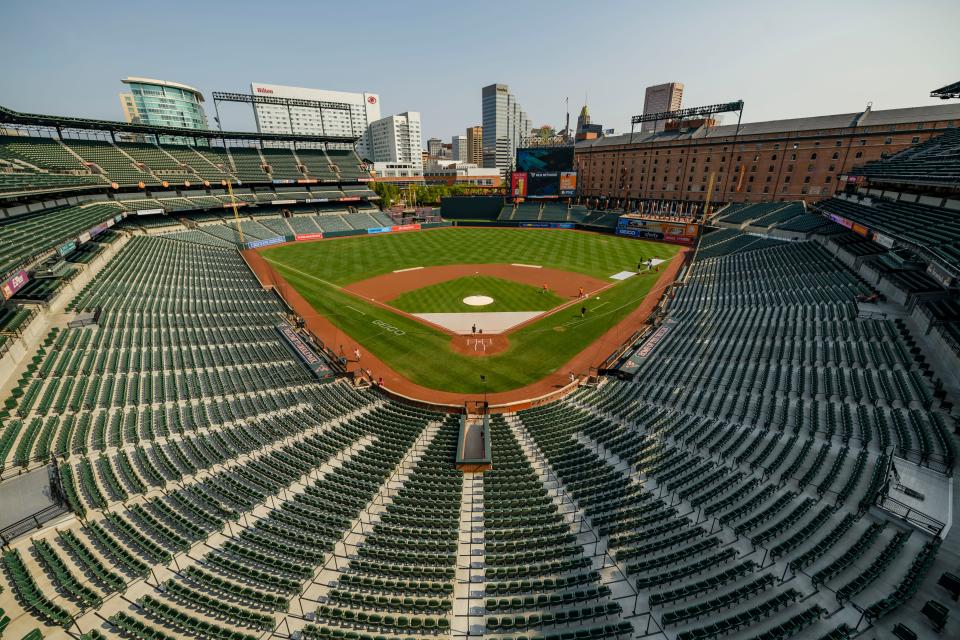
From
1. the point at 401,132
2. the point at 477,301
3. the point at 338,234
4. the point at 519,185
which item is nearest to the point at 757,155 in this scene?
the point at 519,185

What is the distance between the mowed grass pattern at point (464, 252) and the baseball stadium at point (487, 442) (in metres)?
10.6

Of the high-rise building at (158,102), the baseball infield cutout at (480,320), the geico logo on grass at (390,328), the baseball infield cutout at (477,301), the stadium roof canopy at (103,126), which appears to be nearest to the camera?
the geico logo on grass at (390,328)

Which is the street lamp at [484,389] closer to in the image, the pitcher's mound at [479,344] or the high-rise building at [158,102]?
the pitcher's mound at [479,344]

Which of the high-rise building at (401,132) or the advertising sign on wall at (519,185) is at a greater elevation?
the high-rise building at (401,132)

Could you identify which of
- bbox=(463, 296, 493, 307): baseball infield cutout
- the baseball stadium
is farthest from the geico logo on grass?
bbox=(463, 296, 493, 307): baseball infield cutout

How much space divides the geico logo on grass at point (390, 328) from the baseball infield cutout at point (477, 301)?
995 cm

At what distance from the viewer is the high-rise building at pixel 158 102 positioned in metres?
163

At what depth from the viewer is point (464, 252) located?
70562 mm

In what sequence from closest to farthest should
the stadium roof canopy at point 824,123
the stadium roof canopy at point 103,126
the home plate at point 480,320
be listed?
the home plate at point 480,320 < the stadium roof canopy at point 103,126 < the stadium roof canopy at point 824,123

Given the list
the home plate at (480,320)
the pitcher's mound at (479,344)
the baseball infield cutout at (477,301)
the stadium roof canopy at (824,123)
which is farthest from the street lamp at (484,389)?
the stadium roof canopy at (824,123)

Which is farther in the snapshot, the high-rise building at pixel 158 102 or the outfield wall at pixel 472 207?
the high-rise building at pixel 158 102

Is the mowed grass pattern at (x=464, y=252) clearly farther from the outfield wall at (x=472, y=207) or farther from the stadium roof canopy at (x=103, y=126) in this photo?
the stadium roof canopy at (x=103, y=126)

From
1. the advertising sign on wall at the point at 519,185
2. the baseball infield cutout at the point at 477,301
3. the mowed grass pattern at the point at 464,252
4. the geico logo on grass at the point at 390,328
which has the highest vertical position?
the advertising sign on wall at the point at 519,185

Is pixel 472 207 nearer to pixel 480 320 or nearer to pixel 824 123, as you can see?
pixel 480 320
